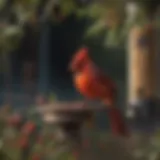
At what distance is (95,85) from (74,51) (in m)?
0.06

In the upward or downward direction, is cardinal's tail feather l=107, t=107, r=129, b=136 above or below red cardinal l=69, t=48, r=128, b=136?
below

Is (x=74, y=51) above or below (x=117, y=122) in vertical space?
above

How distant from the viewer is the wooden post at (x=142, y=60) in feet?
1.78

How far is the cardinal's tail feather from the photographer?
0.58 m

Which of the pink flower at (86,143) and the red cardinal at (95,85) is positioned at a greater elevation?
the red cardinal at (95,85)

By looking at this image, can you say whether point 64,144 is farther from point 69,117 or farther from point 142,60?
point 142,60

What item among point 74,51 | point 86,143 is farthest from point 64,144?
point 74,51

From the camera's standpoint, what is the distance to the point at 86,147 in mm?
576

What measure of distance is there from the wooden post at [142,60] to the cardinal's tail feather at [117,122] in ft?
0.09

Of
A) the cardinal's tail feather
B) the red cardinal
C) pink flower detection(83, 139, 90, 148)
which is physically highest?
the red cardinal

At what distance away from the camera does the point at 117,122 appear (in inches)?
22.9

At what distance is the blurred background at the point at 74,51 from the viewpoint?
0.54 meters

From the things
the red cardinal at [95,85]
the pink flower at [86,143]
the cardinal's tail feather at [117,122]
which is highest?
the red cardinal at [95,85]

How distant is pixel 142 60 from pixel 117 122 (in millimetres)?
101
